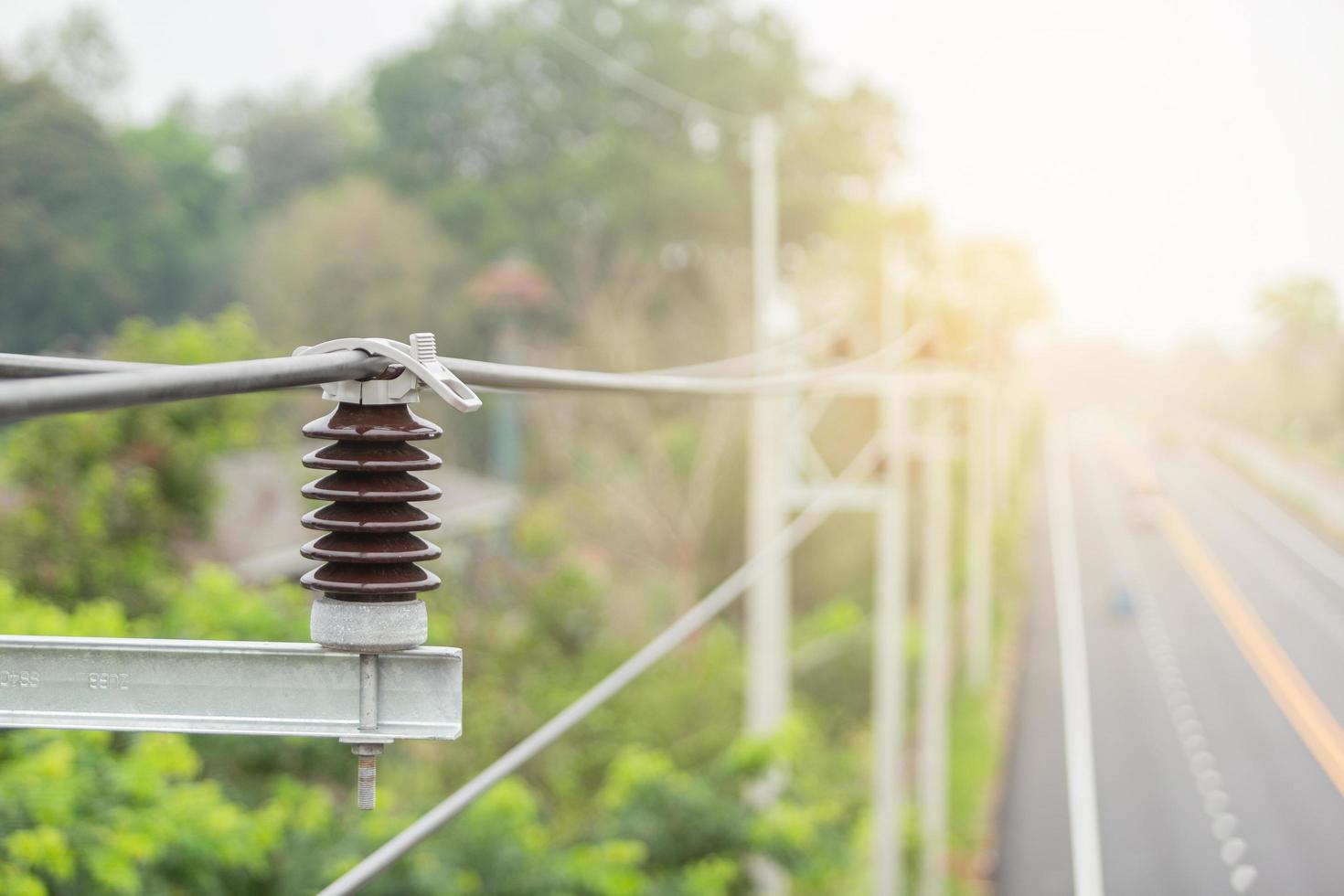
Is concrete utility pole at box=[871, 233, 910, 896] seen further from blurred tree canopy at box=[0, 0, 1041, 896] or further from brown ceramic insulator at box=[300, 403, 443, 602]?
brown ceramic insulator at box=[300, 403, 443, 602]

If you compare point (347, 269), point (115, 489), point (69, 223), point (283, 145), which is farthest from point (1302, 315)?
Result: point (283, 145)

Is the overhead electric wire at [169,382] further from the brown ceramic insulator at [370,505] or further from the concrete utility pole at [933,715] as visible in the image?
the concrete utility pole at [933,715]

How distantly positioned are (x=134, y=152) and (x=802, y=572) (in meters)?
16.4

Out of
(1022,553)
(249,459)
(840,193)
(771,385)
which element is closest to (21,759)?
(771,385)

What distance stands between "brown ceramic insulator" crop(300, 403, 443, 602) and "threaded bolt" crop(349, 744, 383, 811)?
0.22 meters

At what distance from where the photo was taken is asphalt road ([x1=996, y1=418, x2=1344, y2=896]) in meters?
7.63

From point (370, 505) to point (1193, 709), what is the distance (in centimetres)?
1546

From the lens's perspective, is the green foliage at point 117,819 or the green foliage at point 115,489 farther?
the green foliage at point 115,489

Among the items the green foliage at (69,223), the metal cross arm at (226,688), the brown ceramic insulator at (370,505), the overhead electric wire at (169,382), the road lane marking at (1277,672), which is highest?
the green foliage at (69,223)

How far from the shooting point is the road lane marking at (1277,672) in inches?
271

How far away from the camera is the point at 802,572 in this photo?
101 feet

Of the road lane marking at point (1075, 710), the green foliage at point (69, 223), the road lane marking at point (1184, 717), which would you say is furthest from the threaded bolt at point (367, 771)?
the green foliage at point (69, 223)

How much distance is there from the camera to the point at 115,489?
1047 centimetres

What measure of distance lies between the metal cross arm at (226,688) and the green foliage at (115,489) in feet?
27.3
